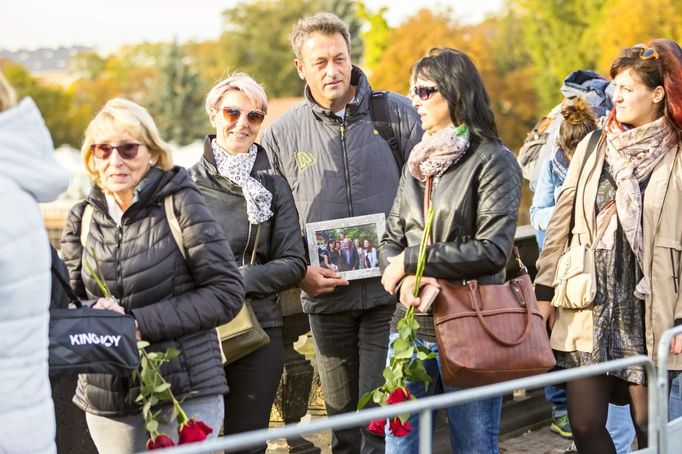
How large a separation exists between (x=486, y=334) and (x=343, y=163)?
1.46 m

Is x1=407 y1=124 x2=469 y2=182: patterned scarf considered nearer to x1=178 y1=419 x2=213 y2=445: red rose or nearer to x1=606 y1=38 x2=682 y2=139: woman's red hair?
x1=606 y1=38 x2=682 y2=139: woman's red hair

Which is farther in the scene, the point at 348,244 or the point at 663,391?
the point at 348,244

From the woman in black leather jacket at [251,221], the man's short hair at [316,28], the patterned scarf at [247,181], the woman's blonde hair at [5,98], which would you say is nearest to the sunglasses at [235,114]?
the woman in black leather jacket at [251,221]

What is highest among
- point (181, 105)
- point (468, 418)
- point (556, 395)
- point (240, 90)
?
point (181, 105)

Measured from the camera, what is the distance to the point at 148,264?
451cm

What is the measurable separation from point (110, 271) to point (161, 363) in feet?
1.27

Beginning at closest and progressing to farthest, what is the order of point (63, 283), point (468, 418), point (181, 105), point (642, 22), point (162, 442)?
point (63, 283) → point (162, 442) → point (468, 418) → point (642, 22) → point (181, 105)

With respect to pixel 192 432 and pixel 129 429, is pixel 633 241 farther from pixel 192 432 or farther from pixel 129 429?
pixel 129 429

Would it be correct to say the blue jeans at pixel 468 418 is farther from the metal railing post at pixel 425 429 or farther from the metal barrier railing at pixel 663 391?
the metal railing post at pixel 425 429

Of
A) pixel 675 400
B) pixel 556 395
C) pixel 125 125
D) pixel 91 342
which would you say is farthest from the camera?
pixel 556 395

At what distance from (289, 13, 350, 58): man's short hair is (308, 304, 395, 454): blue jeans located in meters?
1.30

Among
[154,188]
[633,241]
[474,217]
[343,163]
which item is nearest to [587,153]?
[633,241]

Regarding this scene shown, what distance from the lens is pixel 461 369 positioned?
4.75 m

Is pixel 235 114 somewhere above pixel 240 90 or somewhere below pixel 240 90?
below
